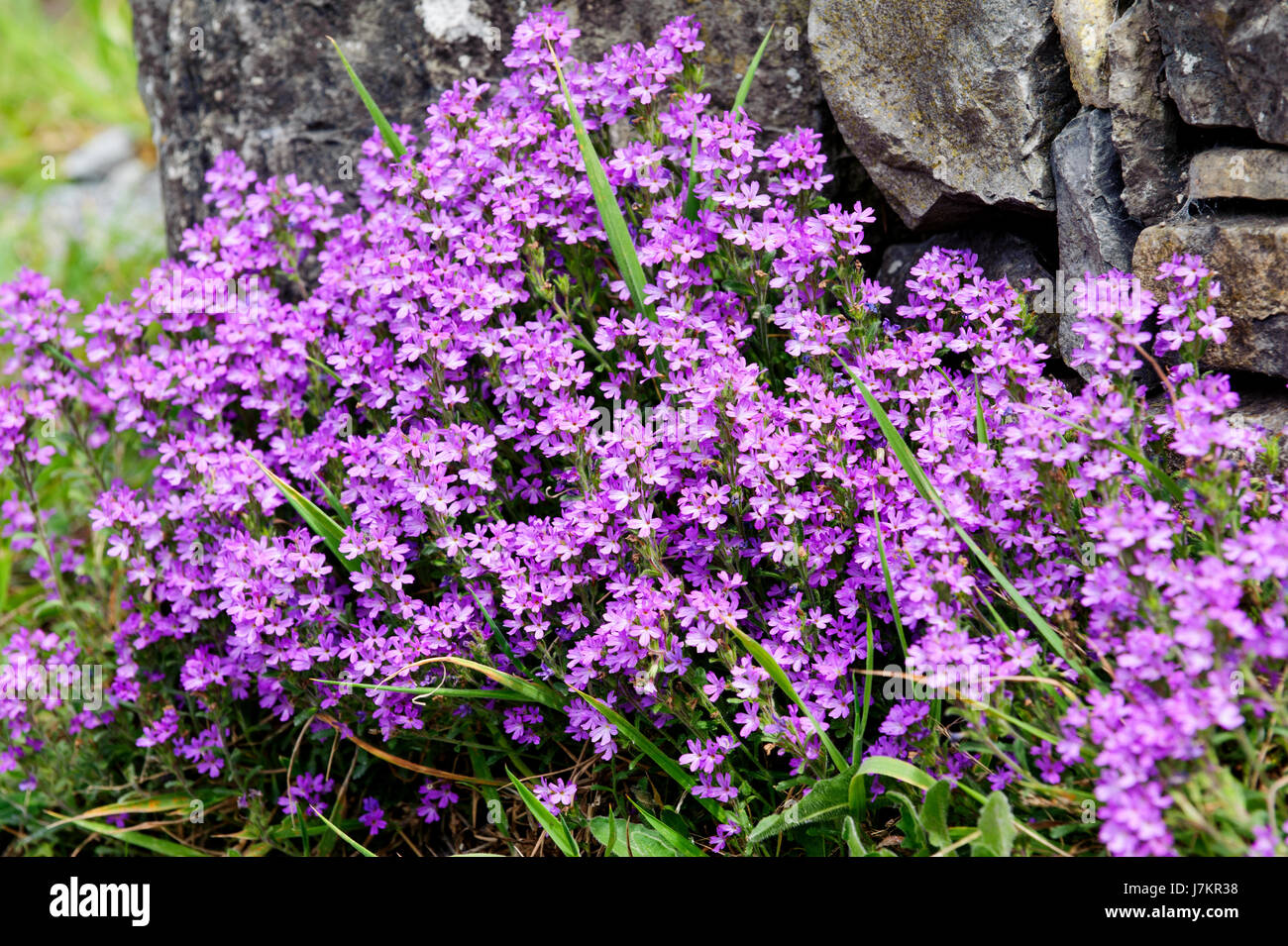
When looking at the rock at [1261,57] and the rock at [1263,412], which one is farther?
the rock at [1263,412]

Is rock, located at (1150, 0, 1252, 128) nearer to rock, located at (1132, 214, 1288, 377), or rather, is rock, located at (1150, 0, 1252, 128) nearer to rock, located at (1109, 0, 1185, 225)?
rock, located at (1109, 0, 1185, 225)

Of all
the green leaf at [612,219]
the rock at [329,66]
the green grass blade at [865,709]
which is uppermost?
the rock at [329,66]

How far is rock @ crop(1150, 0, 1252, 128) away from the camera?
2824mm

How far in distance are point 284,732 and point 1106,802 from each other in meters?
2.69

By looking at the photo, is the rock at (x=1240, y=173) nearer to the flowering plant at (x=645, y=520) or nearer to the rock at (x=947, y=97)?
the flowering plant at (x=645, y=520)

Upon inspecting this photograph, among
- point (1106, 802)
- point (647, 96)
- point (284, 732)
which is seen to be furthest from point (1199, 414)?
point (284, 732)

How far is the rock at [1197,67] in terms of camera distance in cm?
282

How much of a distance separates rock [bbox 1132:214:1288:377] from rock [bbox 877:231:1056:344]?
16.3 inches

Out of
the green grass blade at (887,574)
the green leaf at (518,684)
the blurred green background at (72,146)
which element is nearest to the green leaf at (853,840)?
the green grass blade at (887,574)

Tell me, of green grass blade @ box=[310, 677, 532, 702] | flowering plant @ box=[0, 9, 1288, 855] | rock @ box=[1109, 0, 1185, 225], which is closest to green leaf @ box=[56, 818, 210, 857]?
flowering plant @ box=[0, 9, 1288, 855]

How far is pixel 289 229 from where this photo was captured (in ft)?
13.1

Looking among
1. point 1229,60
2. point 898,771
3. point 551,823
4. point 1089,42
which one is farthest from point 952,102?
point 551,823
